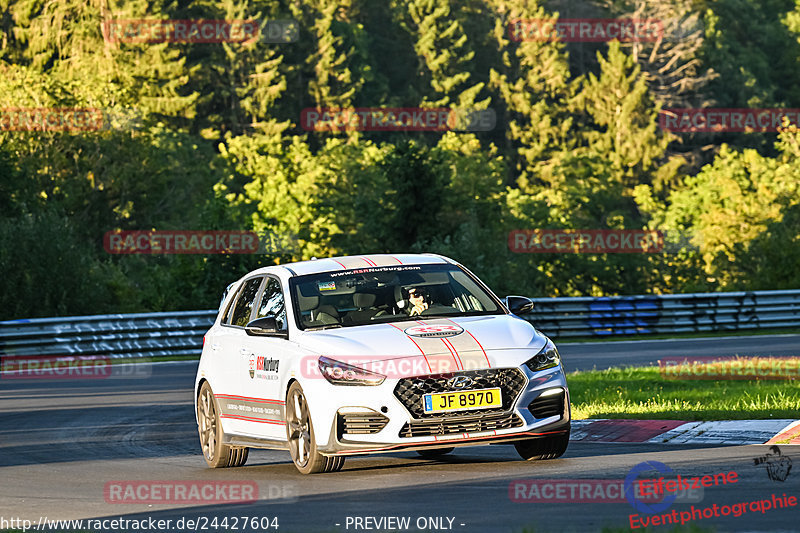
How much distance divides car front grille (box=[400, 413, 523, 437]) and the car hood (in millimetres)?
366

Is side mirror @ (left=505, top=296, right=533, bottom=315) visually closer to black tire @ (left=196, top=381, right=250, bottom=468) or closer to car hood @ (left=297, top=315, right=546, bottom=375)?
car hood @ (left=297, top=315, right=546, bottom=375)

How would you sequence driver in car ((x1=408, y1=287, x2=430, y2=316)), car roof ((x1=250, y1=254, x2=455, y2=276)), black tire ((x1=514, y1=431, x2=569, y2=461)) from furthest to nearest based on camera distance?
car roof ((x1=250, y1=254, x2=455, y2=276)) < driver in car ((x1=408, y1=287, x2=430, y2=316)) < black tire ((x1=514, y1=431, x2=569, y2=461))

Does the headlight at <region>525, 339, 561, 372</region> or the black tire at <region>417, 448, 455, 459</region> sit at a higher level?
the headlight at <region>525, 339, 561, 372</region>

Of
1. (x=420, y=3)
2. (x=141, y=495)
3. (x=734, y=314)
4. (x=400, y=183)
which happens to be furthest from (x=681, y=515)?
(x=420, y=3)

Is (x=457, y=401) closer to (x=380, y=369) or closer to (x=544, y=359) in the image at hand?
(x=380, y=369)

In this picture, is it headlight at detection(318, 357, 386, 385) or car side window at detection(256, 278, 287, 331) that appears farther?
car side window at detection(256, 278, 287, 331)

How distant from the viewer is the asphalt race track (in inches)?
340

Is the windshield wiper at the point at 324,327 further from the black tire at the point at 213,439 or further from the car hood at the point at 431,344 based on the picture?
the black tire at the point at 213,439

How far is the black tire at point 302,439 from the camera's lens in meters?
11.1

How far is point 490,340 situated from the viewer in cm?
1111

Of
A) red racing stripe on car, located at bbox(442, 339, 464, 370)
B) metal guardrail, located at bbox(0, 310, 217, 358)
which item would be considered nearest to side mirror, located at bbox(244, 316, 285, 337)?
red racing stripe on car, located at bbox(442, 339, 464, 370)

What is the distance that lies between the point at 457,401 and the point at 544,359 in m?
0.88

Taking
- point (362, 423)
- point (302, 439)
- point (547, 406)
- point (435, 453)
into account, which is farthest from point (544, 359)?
point (435, 453)

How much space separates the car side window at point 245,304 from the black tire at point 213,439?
661 mm
